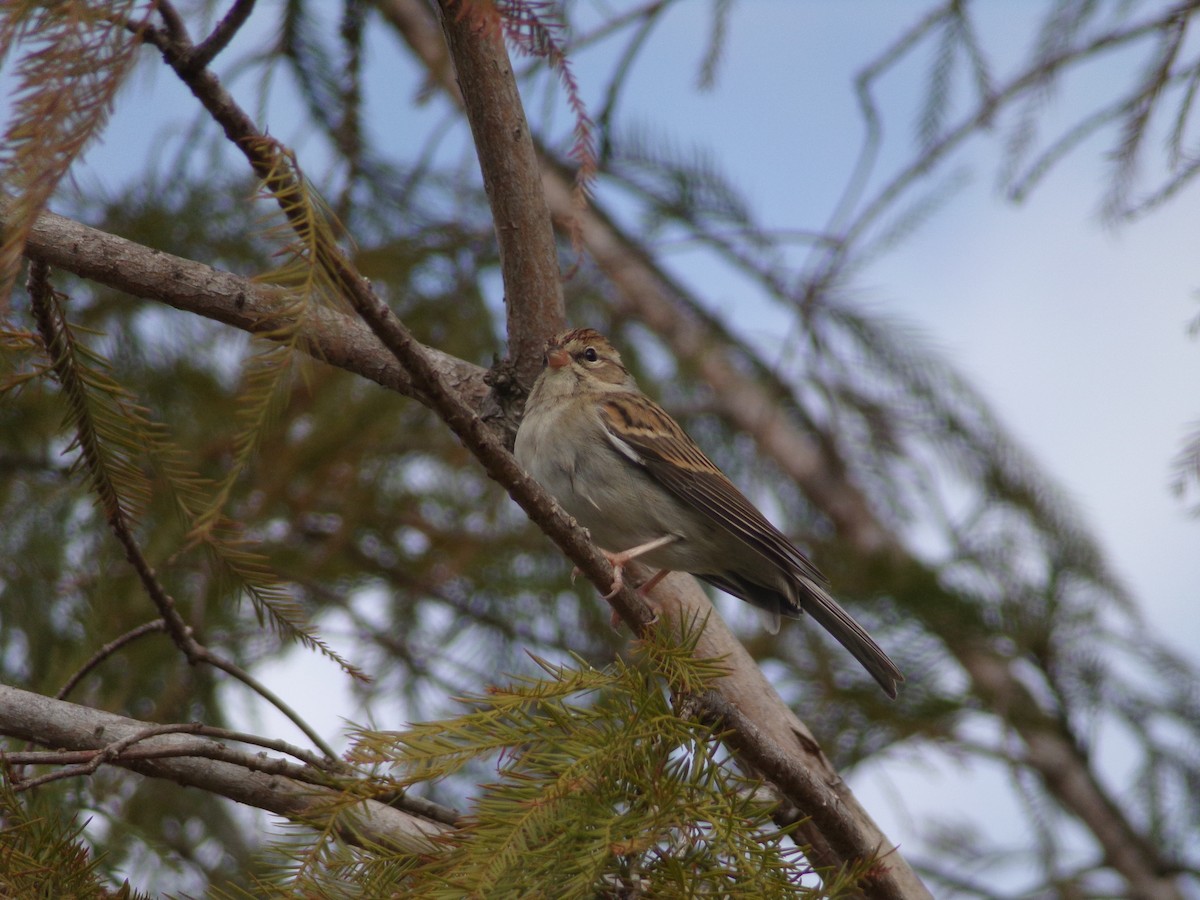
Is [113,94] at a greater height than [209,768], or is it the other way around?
[113,94]

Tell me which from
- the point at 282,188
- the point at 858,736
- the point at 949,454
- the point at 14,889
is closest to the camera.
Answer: the point at 282,188

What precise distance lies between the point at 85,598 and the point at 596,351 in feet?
7.95

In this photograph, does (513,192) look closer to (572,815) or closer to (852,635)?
(852,635)

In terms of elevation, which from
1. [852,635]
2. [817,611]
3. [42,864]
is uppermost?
[817,611]

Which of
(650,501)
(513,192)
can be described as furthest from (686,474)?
(513,192)

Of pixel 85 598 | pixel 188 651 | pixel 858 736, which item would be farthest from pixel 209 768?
pixel 858 736

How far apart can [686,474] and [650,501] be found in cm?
19

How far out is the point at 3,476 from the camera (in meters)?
5.29

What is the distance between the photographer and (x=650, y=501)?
451cm

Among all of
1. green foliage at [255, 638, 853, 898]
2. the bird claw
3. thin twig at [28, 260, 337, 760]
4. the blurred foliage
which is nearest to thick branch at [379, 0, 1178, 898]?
the blurred foliage

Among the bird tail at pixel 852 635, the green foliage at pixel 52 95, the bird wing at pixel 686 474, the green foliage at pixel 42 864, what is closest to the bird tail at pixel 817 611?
the bird tail at pixel 852 635

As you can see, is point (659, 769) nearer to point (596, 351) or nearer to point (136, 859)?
point (136, 859)

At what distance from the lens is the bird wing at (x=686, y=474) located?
4293 millimetres

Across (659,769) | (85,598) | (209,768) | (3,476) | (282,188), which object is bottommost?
(659,769)
